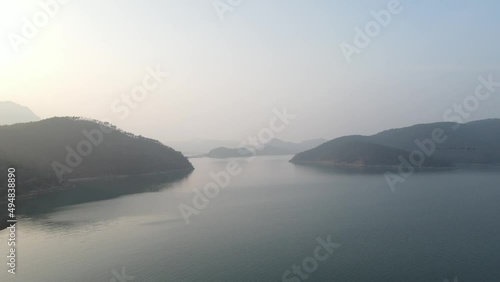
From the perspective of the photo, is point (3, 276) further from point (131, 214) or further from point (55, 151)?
point (55, 151)

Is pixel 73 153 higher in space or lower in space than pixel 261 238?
higher

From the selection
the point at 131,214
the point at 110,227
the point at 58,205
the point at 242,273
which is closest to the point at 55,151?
the point at 58,205

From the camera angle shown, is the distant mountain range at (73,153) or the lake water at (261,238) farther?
the distant mountain range at (73,153)

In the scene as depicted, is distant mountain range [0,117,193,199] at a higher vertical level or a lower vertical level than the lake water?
higher

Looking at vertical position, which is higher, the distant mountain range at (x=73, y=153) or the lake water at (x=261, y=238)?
the distant mountain range at (x=73, y=153)

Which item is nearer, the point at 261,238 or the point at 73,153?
the point at 261,238
